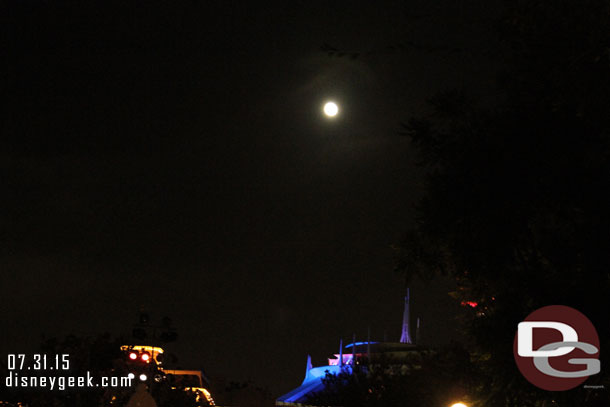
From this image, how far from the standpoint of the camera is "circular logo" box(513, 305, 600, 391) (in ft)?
37.2

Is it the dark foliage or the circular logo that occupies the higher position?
the dark foliage

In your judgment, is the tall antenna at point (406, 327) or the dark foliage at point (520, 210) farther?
the tall antenna at point (406, 327)

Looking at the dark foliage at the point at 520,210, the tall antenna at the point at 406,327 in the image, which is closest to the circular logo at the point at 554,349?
the dark foliage at the point at 520,210

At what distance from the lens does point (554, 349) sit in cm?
1189

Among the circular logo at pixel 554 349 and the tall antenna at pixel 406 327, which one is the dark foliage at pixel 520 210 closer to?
the circular logo at pixel 554 349

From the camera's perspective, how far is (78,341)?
94.6ft

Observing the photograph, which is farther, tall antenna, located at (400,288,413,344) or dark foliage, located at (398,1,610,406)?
tall antenna, located at (400,288,413,344)

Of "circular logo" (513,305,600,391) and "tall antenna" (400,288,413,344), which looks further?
"tall antenna" (400,288,413,344)

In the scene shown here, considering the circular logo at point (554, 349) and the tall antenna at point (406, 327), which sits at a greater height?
the tall antenna at point (406, 327)

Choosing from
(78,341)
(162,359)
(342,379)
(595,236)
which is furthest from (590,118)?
(342,379)

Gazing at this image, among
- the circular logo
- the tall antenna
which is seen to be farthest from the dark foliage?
the tall antenna

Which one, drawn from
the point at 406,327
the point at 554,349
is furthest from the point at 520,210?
the point at 406,327

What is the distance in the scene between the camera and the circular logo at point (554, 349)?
11.3 meters

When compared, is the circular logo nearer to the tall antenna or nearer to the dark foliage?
the dark foliage
